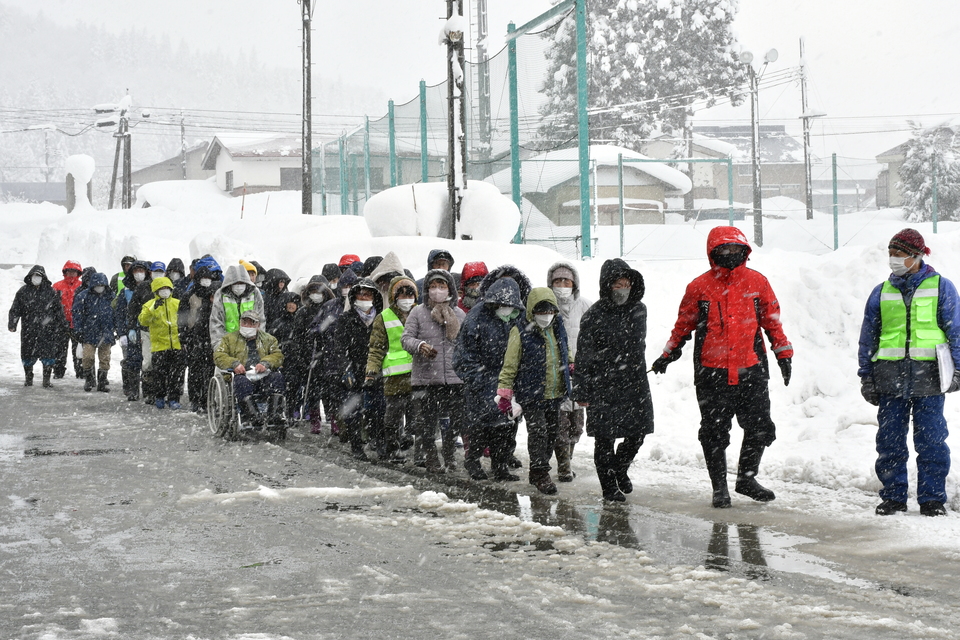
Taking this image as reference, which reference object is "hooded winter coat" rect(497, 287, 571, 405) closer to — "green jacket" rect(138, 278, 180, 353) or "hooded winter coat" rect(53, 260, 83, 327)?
"green jacket" rect(138, 278, 180, 353)

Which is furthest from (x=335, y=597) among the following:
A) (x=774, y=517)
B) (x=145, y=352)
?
(x=145, y=352)

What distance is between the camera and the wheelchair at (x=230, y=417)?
11.4 m

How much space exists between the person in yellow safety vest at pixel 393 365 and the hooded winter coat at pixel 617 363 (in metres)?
2.17

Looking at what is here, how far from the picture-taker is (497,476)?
8828 mm

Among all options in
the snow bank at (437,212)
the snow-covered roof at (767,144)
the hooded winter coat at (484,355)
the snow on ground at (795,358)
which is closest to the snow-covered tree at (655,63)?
the snow on ground at (795,358)

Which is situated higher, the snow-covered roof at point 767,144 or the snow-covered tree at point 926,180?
the snow-covered roof at point 767,144

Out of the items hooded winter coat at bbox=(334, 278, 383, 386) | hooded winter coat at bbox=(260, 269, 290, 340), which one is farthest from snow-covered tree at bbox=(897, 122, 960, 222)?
hooded winter coat at bbox=(334, 278, 383, 386)

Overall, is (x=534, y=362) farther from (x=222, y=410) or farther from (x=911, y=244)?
(x=222, y=410)

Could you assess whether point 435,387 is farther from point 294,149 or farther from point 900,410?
point 294,149

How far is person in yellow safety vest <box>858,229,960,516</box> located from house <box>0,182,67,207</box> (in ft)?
386

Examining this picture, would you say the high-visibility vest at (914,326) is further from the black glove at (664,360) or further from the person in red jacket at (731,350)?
the black glove at (664,360)

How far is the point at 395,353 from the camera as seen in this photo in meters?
9.82

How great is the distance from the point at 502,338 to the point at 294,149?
69.7 metres

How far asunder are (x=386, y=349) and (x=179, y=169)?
98.2 metres
